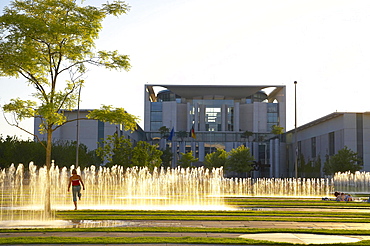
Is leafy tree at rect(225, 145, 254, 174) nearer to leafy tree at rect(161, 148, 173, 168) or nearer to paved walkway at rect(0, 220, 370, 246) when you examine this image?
leafy tree at rect(161, 148, 173, 168)

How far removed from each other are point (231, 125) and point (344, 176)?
57.6m

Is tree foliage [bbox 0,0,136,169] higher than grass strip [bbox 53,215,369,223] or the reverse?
higher

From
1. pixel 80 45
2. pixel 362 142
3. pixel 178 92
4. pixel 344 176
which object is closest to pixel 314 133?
pixel 362 142

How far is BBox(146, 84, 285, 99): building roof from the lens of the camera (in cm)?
11100

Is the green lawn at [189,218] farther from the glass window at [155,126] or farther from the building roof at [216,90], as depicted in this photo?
the building roof at [216,90]

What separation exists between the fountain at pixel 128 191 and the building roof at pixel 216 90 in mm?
37407

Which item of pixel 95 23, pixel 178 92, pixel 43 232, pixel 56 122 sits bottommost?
pixel 43 232

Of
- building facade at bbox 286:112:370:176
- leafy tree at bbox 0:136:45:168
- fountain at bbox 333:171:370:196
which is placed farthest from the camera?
building facade at bbox 286:112:370:176

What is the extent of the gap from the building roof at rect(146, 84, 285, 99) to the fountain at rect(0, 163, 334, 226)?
37407 millimetres

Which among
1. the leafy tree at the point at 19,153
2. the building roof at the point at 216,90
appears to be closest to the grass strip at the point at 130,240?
the leafy tree at the point at 19,153

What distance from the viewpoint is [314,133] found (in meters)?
79.0

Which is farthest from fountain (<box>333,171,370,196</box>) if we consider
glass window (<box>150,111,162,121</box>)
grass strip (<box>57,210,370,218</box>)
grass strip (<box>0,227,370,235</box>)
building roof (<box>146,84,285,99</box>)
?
glass window (<box>150,111,162,121</box>)

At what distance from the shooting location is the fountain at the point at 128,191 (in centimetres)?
1955

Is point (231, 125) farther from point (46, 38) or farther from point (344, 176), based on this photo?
point (46, 38)
